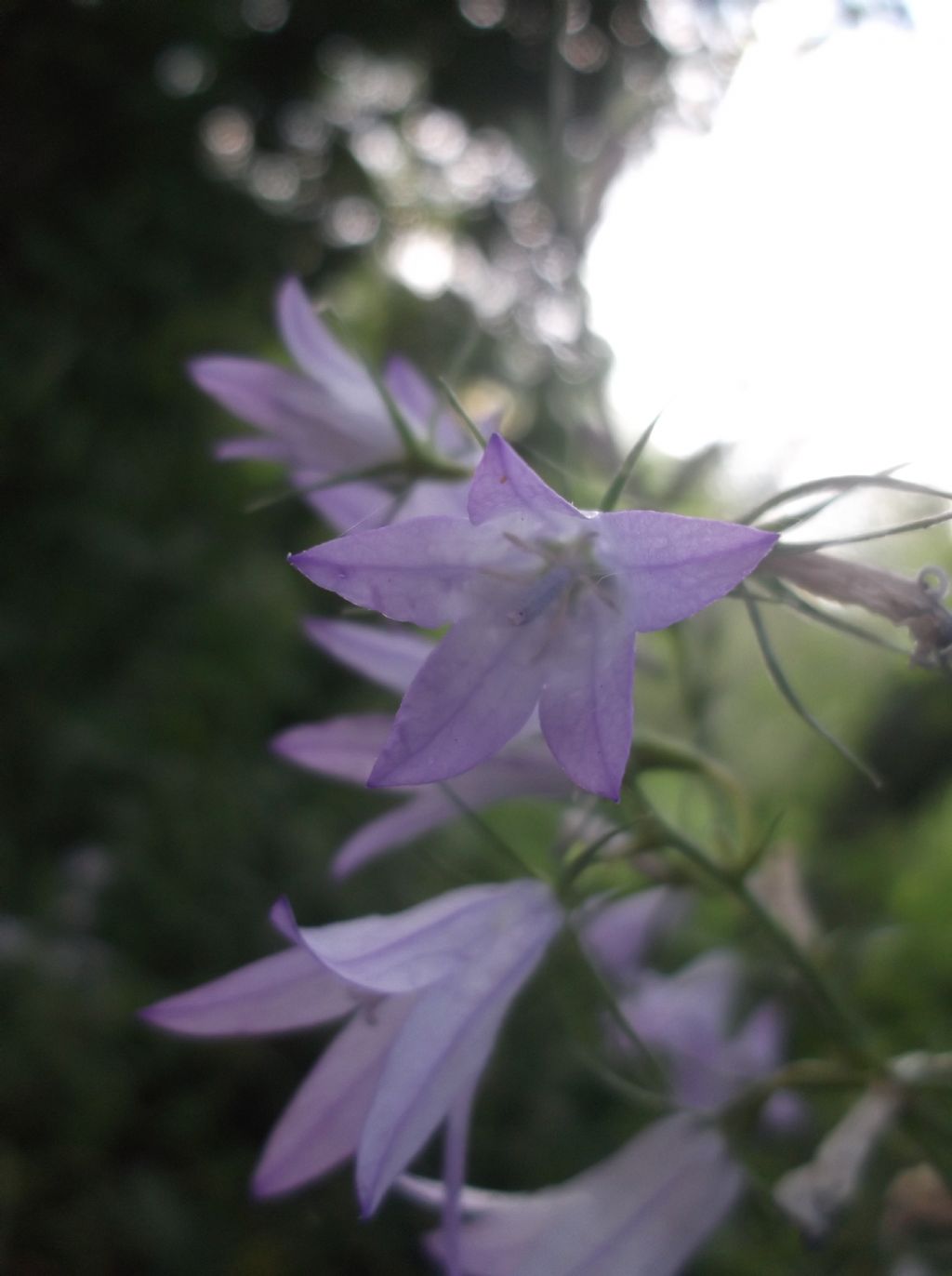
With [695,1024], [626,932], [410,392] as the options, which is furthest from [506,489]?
[695,1024]

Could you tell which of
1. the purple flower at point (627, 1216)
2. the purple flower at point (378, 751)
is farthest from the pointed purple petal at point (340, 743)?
the purple flower at point (627, 1216)

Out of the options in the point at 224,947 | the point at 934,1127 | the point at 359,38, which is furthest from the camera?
the point at 359,38

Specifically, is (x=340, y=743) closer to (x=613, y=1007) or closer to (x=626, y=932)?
(x=613, y=1007)

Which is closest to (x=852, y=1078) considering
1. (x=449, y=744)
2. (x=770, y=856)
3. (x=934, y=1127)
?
(x=934, y=1127)

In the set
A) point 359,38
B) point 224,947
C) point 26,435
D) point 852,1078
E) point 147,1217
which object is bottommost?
point 147,1217

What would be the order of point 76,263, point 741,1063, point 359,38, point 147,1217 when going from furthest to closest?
point 359,38
point 76,263
point 147,1217
point 741,1063

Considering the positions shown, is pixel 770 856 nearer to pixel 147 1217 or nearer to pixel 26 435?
pixel 147 1217
